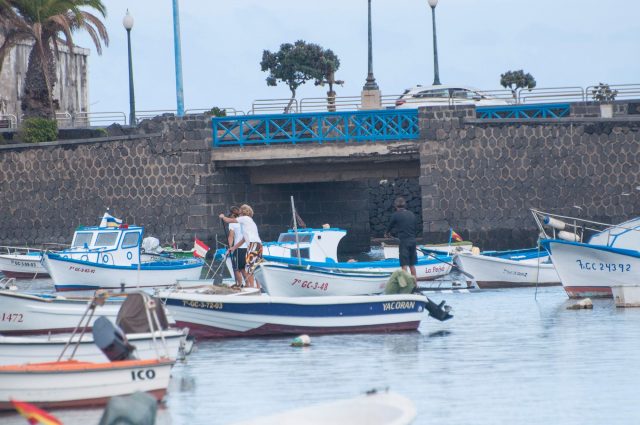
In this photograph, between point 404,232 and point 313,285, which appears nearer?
point 313,285

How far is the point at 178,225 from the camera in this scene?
161 ft

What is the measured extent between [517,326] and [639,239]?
5347mm

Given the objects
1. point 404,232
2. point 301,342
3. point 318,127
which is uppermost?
point 318,127

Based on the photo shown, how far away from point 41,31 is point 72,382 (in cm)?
3794

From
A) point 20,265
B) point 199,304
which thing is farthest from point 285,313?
point 20,265

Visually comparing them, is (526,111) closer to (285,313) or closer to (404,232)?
(404,232)

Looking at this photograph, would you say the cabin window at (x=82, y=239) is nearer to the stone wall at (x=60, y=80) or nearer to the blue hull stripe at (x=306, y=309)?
the blue hull stripe at (x=306, y=309)

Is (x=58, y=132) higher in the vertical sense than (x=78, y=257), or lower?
higher

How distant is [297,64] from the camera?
3071 inches

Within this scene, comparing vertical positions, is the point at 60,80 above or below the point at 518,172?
above

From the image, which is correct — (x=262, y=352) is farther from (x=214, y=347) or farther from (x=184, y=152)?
(x=184, y=152)

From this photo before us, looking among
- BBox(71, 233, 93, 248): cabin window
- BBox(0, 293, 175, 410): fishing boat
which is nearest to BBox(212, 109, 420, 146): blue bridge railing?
BBox(71, 233, 93, 248): cabin window

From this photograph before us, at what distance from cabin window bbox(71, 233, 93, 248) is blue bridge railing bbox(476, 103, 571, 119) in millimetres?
17622

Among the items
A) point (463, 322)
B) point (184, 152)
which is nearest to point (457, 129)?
point (184, 152)
